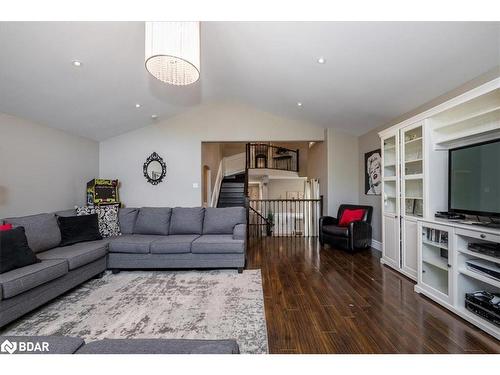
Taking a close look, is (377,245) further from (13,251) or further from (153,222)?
(13,251)

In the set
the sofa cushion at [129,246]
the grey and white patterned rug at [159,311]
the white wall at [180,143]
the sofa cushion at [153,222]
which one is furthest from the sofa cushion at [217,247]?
the white wall at [180,143]

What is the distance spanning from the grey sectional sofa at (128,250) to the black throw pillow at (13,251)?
0.09m

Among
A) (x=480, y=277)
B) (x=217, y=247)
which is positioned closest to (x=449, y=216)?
(x=480, y=277)

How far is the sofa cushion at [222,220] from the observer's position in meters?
3.52

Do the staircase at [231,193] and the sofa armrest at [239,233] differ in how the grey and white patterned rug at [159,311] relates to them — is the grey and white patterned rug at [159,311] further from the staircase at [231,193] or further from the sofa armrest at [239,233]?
the staircase at [231,193]

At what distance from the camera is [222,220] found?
3557 millimetres

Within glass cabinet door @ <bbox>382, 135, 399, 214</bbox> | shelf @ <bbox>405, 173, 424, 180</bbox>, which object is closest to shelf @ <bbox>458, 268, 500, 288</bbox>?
shelf @ <bbox>405, 173, 424, 180</bbox>

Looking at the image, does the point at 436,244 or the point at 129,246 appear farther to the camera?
the point at 129,246

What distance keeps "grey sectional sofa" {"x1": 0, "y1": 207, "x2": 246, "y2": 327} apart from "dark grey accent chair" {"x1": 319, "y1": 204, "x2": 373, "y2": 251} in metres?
1.91

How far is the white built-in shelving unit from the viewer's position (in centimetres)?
199

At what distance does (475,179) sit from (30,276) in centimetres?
427
